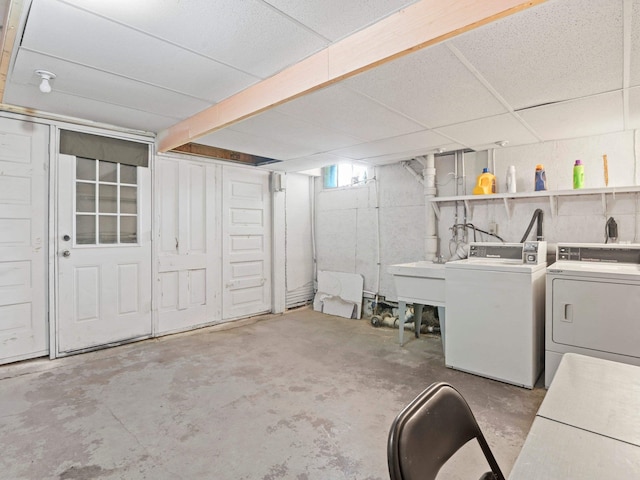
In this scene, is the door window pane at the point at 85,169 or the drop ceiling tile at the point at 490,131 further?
the door window pane at the point at 85,169

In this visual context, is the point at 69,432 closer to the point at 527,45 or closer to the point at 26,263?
the point at 26,263

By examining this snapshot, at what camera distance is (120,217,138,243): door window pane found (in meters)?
3.67

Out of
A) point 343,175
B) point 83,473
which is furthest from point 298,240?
point 83,473

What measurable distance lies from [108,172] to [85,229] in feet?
2.07

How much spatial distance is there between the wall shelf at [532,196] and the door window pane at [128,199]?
3383 mm

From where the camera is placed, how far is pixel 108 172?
3.57m

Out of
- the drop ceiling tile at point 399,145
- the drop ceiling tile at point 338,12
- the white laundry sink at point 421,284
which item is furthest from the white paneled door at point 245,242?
the drop ceiling tile at point 338,12

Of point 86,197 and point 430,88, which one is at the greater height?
point 430,88

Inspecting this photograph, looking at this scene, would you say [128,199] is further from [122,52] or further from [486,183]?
[486,183]

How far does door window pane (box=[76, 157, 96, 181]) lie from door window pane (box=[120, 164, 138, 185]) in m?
0.26

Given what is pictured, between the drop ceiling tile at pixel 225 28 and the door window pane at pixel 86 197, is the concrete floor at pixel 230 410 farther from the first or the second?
the drop ceiling tile at pixel 225 28

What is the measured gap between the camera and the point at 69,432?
212 centimetres

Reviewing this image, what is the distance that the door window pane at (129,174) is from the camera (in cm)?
366

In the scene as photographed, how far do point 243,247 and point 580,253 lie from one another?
12.5 feet
